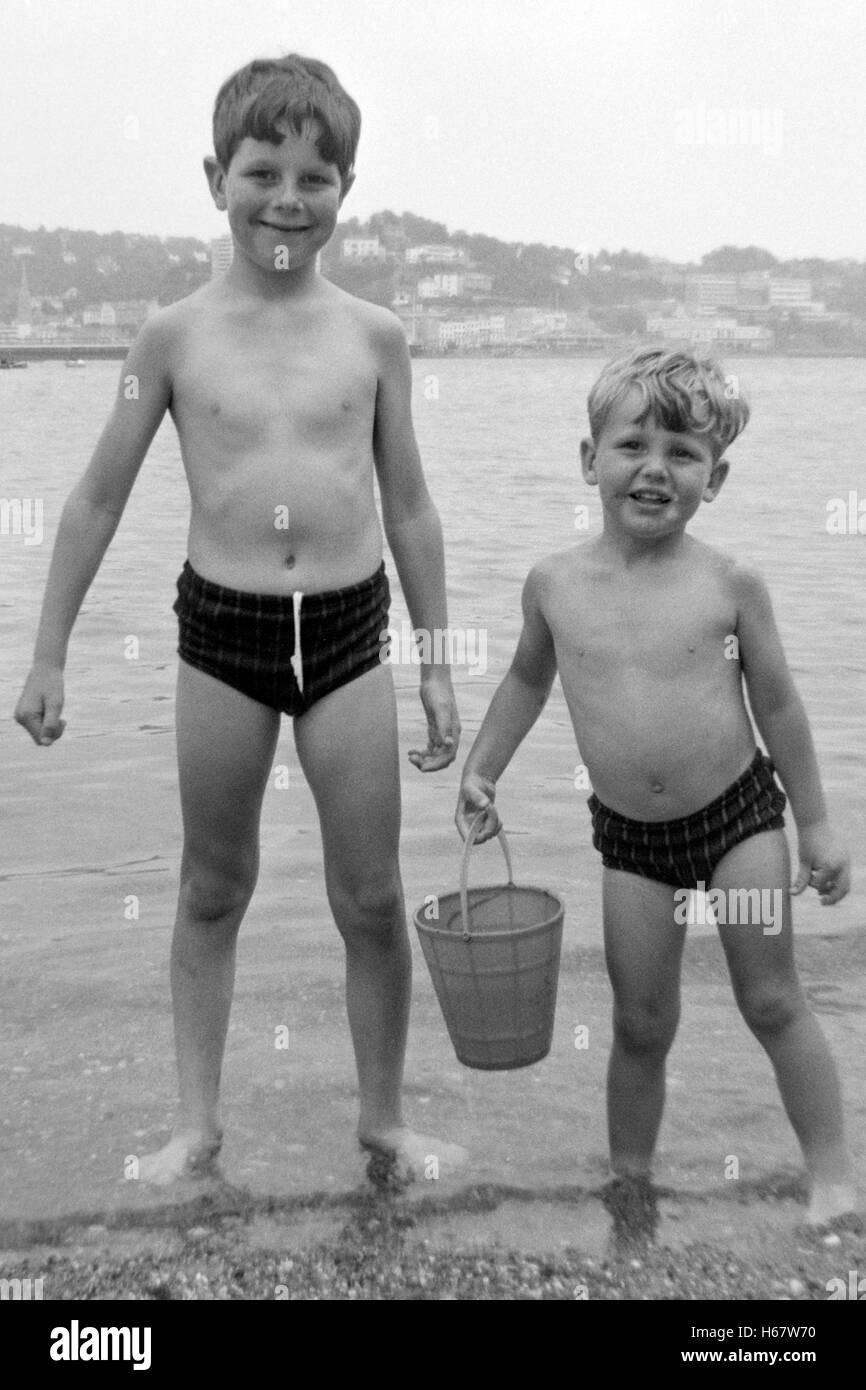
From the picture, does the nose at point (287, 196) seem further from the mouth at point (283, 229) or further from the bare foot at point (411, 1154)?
the bare foot at point (411, 1154)

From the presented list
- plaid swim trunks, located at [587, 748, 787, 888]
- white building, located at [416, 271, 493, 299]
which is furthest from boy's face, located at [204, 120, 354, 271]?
white building, located at [416, 271, 493, 299]

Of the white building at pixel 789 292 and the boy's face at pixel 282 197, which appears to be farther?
the white building at pixel 789 292

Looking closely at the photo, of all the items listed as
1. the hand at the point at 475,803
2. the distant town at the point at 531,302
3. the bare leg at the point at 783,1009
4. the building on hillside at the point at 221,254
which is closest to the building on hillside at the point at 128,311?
the distant town at the point at 531,302

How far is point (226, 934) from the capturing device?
3510 millimetres

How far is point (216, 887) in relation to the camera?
136 inches

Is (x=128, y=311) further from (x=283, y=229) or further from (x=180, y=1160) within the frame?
(x=180, y=1160)

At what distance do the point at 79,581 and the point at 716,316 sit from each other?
53309mm

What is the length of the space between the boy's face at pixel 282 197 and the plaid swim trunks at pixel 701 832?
1296mm

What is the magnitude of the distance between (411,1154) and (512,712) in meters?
0.97

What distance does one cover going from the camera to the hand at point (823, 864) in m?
3.20

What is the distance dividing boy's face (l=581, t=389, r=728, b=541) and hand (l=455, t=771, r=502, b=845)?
588mm

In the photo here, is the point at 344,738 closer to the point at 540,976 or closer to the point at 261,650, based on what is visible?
the point at 261,650

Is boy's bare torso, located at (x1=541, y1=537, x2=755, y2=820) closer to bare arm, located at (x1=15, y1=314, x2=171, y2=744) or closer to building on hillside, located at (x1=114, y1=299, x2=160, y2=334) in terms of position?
bare arm, located at (x1=15, y1=314, x2=171, y2=744)

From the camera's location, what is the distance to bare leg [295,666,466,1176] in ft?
10.9
